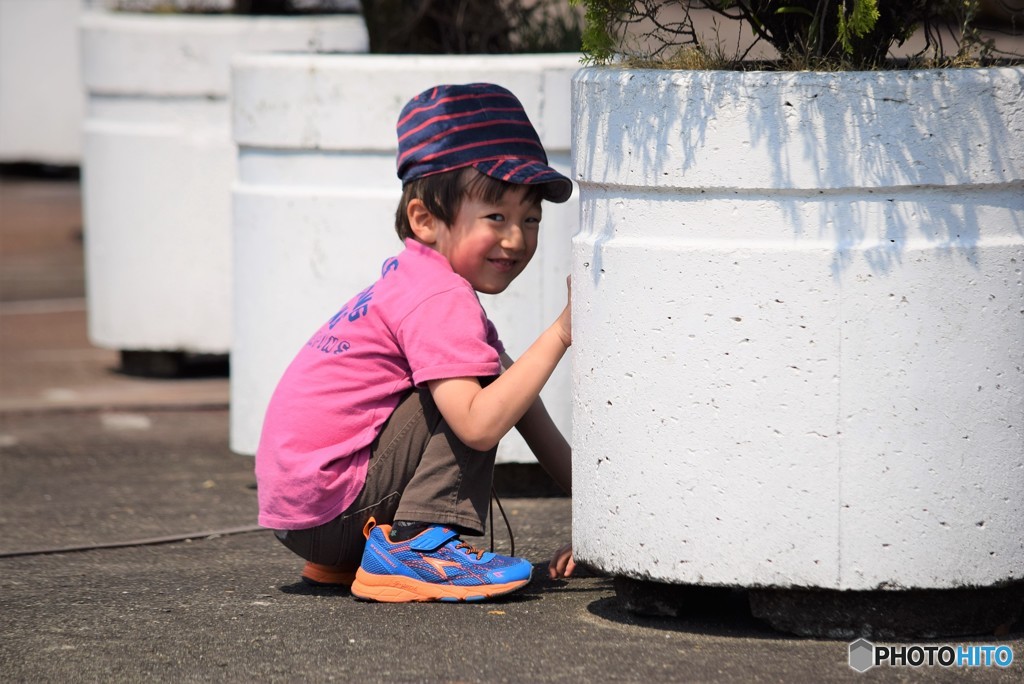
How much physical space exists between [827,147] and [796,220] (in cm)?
13

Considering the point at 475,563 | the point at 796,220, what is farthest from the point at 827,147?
the point at 475,563

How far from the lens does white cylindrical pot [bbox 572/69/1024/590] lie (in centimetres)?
261

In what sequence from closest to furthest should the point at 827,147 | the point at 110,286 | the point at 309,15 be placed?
1. the point at 827,147
2. the point at 110,286
3. the point at 309,15

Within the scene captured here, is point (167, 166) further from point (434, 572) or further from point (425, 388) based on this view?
point (434, 572)

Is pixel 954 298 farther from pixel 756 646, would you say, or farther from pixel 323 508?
pixel 323 508

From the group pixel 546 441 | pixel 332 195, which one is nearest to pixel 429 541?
pixel 546 441

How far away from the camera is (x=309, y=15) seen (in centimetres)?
702

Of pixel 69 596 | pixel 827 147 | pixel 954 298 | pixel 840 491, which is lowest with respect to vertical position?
pixel 69 596

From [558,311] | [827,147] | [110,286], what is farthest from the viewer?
[110,286]

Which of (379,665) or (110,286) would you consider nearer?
(379,665)

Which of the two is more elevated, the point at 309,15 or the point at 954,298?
the point at 309,15

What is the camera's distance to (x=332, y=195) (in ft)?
14.1

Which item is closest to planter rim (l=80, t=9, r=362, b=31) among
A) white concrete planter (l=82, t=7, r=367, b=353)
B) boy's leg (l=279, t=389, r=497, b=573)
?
white concrete planter (l=82, t=7, r=367, b=353)

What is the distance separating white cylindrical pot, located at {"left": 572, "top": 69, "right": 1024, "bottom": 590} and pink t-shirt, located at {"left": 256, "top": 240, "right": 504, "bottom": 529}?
0.54m
